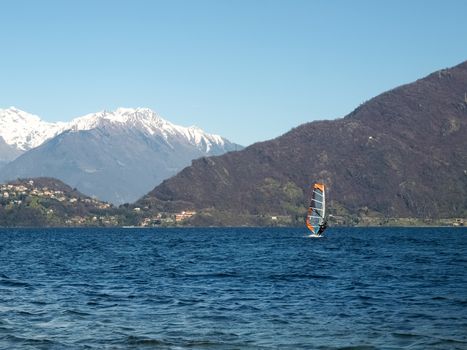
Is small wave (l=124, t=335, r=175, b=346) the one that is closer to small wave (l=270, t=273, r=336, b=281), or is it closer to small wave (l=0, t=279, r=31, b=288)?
small wave (l=0, t=279, r=31, b=288)

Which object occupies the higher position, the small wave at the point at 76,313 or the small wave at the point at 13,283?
the small wave at the point at 13,283

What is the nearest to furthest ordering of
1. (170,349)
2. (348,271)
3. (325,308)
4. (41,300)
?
1. (170,349)
2. (325,308)
3. (41,300)
4. (348,271)

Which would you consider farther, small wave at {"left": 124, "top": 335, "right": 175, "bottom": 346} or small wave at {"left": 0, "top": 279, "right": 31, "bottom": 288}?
small wave at {"left": 0, "top": 279, "right": 31, "bottom": 288}

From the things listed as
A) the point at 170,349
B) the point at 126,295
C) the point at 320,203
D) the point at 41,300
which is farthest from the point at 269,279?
the point at 320,203

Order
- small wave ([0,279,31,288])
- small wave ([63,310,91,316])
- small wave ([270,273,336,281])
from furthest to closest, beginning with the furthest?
small wave ([270,273,336,281]) → small wave ([0,279,31,288]) → small wave ([63,310,91,316])

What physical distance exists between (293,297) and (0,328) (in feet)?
73.6

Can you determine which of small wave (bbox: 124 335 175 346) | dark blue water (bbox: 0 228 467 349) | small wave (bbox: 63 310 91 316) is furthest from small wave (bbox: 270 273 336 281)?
small wave (bbox: 124 335 175 346)

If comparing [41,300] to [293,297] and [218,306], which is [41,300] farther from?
[293,297]

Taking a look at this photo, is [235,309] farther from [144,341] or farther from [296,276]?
[296,276]

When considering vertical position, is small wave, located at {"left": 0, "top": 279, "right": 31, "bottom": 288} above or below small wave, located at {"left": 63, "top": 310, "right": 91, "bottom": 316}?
above

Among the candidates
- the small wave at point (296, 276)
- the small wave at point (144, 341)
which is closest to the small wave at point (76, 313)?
the small wave at point (144, 341)

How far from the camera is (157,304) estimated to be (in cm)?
5284

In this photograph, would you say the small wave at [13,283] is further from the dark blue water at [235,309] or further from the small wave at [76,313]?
the small wave at [76,313]

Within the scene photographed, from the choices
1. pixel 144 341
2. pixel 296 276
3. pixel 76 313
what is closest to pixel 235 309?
pixel 76 313
